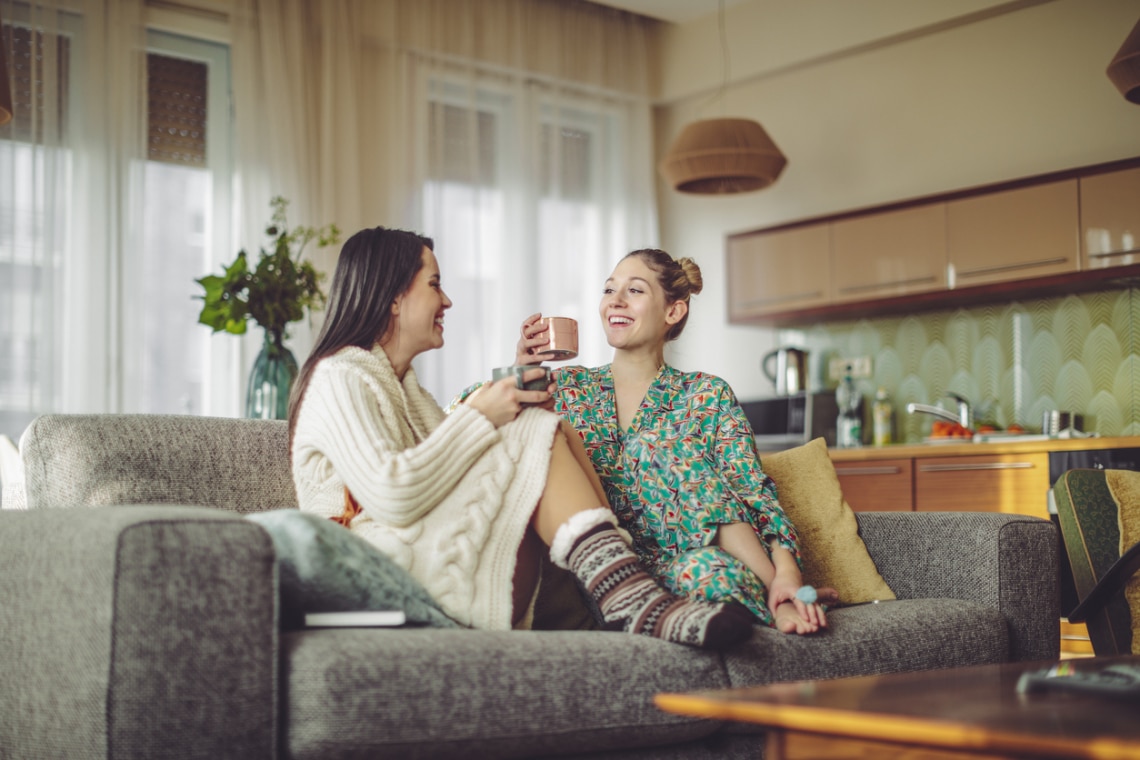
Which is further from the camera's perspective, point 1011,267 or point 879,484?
point 879,484

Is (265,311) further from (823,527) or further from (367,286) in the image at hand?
(823,527)

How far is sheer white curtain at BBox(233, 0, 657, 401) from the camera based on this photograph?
4.74m

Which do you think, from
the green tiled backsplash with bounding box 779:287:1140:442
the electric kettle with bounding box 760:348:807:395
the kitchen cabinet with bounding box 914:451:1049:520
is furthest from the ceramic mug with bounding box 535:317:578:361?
the electric kettle with bounding box 760:348:807:395

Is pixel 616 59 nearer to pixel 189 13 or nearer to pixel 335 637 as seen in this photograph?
pixel 189 13

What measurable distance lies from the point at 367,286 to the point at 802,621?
0.99 m

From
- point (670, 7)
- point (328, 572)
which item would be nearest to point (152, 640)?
point (328, 572)

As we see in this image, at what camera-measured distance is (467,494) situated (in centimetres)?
191

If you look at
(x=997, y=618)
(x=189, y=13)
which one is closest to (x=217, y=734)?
(x=997, y=618)

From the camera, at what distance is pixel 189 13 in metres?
4.61

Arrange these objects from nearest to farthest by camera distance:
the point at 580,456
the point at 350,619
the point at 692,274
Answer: the point at 350,619 < the point at 580,456 < the point at 692,274

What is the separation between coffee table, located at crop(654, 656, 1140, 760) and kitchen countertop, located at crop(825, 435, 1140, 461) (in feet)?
9.56

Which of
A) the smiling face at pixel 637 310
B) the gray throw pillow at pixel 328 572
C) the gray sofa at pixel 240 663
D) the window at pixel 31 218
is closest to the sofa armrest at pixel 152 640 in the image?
the gray sofa at pixel 240 663

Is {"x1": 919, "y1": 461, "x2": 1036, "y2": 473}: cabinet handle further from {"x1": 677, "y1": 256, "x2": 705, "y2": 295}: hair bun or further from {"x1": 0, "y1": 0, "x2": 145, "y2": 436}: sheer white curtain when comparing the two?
{"x1": 0, "y1": 0, "x2": 145, "y2": 436}: sheer white curtain

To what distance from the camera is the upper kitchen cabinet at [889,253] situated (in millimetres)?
4781
